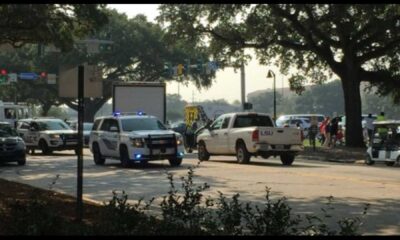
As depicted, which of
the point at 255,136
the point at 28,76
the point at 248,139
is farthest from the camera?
the point at 28,76

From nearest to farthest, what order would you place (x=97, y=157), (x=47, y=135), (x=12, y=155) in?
(x=12, y=155)
(x=97, y=157)
(x=47, y=135)

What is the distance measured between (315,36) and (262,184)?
20.6 m

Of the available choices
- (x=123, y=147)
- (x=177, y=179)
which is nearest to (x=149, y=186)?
(x=177, y=179)

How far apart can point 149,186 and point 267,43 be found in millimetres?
20372

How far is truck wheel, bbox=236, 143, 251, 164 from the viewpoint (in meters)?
23.8

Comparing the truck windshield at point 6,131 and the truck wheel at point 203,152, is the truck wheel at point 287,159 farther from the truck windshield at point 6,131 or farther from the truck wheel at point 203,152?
the truck windshield at point 6,131

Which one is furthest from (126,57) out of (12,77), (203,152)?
(203,152)

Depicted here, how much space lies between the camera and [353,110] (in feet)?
115

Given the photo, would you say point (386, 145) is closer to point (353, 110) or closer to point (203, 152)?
point (203, 152)

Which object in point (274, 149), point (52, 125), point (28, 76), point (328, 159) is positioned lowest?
point (328, 159)

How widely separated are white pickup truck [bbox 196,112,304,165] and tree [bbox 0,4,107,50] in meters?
5.99

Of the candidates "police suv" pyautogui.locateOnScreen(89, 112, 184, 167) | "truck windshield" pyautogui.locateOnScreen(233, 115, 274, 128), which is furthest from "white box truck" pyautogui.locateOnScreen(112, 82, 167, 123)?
"truck windshield" pyautogui.locateOnScreen(233, 115, 274, 128)

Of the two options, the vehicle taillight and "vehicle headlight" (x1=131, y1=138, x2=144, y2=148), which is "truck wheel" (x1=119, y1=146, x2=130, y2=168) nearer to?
"vehicle headlight" (x1=131, y1=138, x2=144, y2=148)

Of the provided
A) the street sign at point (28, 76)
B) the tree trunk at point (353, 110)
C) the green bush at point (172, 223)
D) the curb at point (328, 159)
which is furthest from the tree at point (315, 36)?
the street sign at point (28, 76)
